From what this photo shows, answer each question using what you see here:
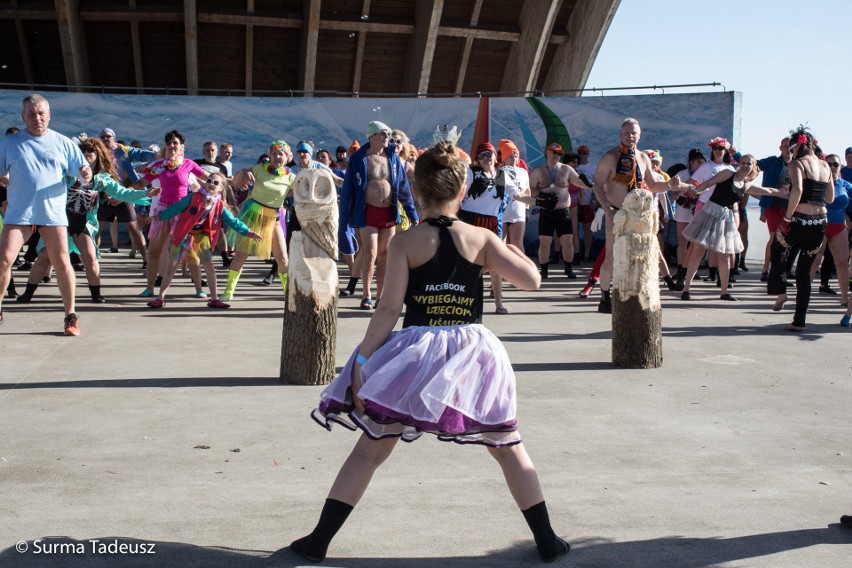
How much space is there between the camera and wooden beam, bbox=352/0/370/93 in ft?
94.8

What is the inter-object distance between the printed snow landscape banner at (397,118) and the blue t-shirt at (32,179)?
1134 centimetres

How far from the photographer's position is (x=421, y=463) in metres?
5.19

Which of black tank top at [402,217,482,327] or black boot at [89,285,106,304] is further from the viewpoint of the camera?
black boot at [89,285,106,304]

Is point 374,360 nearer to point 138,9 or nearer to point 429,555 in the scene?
point 429,555

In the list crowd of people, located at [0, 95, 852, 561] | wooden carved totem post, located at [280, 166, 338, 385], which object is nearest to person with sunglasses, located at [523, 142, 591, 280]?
crowd of people, located at [0, 95, 852, 561]

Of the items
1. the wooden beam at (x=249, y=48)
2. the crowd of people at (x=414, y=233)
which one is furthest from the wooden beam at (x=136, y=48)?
the crowd of people at (x=414, y=233)

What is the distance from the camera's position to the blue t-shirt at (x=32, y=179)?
8547 millimetres

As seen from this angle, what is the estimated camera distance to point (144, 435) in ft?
18.5

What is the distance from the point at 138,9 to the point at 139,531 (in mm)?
25848

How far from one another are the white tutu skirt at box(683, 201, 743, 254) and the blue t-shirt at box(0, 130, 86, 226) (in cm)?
798

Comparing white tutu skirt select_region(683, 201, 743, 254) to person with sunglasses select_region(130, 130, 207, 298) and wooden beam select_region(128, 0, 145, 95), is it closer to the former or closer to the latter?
person with sunglasses select_region(130, 130, 207, 298)

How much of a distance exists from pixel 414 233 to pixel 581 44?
28.0m

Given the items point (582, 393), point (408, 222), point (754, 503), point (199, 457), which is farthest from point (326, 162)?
point (754, 503)

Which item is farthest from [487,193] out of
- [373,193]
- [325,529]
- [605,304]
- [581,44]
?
[581,44]
